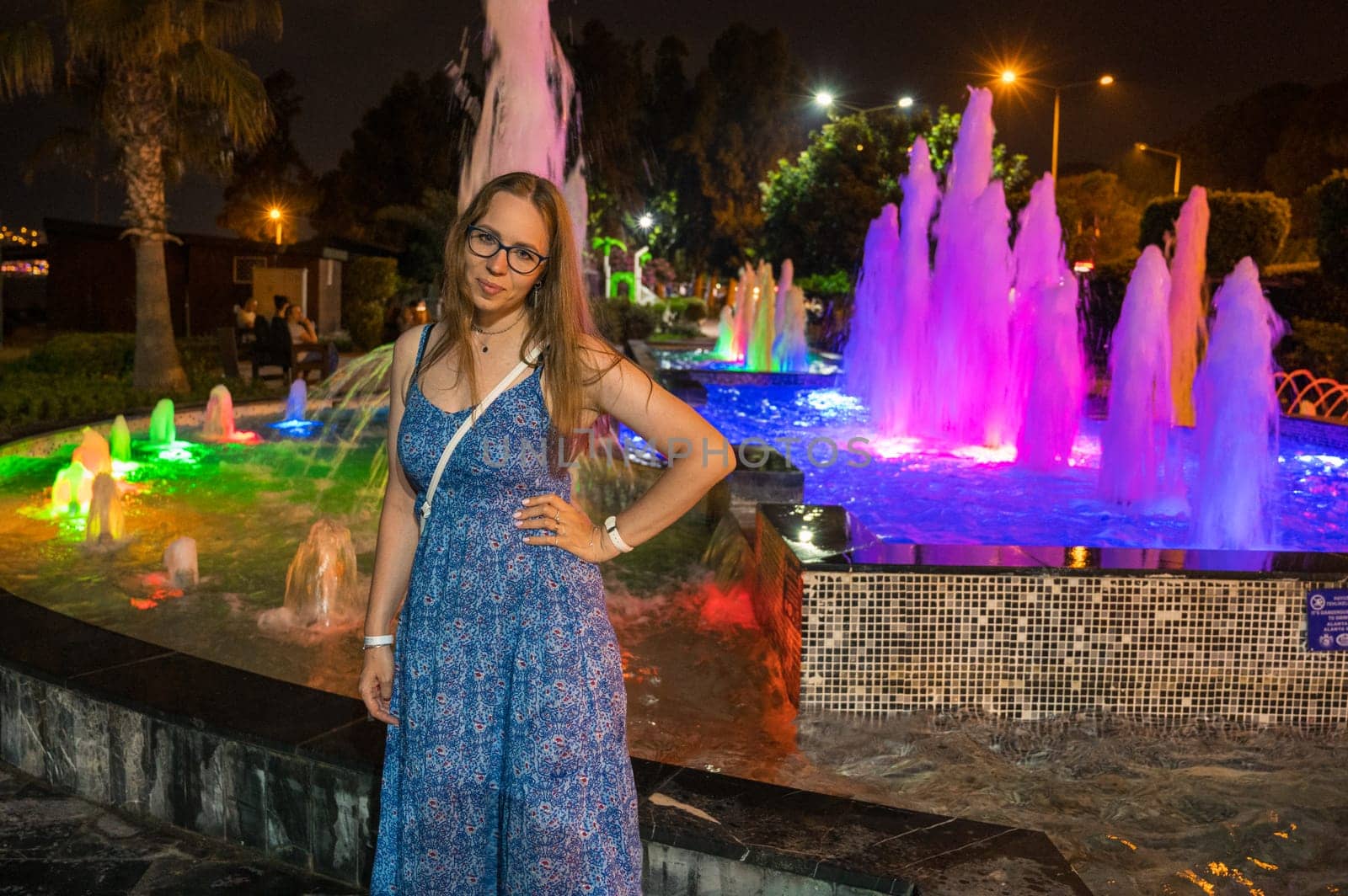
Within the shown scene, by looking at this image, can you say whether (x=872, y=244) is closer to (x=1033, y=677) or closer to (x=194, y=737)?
(x=1033, y=677)

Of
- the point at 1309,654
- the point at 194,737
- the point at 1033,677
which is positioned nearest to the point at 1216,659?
the point at 1309,654

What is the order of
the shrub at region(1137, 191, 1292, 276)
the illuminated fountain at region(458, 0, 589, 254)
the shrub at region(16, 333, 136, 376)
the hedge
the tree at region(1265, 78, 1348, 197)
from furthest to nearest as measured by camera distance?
the tree at region(1265, 78, 1348, 197) < the shrub at region(1137, 191, 1292, 276) < the shrub at region(16, 333, 136, 376) < the hedge < the illuminated fountain at region(458, 0, 589, 254)

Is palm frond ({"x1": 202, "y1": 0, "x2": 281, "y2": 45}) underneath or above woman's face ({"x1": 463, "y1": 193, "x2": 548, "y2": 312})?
above

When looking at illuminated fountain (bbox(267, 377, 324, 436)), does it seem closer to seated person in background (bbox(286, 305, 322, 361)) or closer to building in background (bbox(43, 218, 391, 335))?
seated person in background (bbox(286, 305, 322, 361))

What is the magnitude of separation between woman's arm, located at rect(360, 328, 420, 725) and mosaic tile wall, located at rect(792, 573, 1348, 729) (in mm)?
2220

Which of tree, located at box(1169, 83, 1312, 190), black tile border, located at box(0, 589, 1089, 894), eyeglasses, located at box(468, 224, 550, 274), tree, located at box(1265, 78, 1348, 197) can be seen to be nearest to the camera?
eyeglasses, located at box(468, 224, 550, 274)

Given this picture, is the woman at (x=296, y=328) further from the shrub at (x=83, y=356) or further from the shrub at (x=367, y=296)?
the shrub at (x=367, y=296)

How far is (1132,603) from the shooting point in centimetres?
433

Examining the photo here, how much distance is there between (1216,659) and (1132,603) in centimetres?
38

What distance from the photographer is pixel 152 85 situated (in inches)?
617

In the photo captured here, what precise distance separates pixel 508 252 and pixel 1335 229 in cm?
1960

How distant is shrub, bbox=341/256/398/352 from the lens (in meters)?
27.8

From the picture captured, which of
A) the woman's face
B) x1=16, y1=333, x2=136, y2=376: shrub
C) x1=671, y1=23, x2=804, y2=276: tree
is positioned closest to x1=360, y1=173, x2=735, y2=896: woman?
the woman's face

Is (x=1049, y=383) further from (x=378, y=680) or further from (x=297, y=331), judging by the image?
(x=297, y=331)
